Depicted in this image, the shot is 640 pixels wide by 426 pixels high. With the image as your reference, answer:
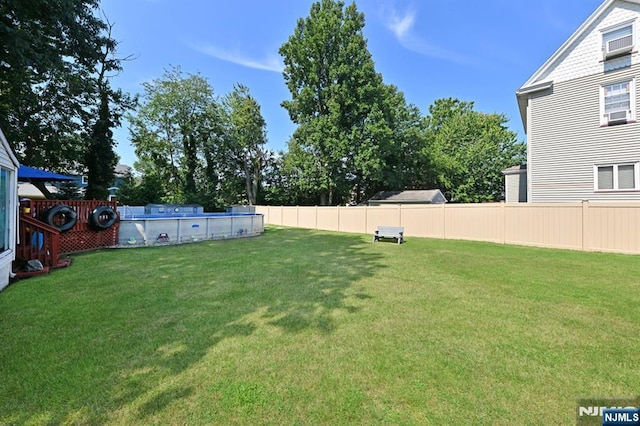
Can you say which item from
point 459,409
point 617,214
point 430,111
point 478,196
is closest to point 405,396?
point 459,409

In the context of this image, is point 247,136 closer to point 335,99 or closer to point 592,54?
point 335,99

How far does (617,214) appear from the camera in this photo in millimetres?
8820

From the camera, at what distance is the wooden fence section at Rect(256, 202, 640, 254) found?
8.80 m

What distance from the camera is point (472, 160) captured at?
1182 inches

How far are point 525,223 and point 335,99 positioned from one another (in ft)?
57.8

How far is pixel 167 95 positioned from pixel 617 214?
3519 centimetres

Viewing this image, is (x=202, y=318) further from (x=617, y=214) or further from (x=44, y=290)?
(x=617, y=214)

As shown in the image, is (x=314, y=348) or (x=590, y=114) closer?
(x=314, y=348)

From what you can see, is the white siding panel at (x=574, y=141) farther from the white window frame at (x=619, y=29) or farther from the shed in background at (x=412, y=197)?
the shed in background at (x=412, y=197)

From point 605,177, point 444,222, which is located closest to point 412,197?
point 444,222

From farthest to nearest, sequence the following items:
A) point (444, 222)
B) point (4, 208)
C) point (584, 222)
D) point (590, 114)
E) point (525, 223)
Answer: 1. point (444, 222)
2. point (590, 114)
3. point (525, 223)
4. point (584, 222)
5. point (4, 208)

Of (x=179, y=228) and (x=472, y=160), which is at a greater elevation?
(x=472, y=160)

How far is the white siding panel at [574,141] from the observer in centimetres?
1062
